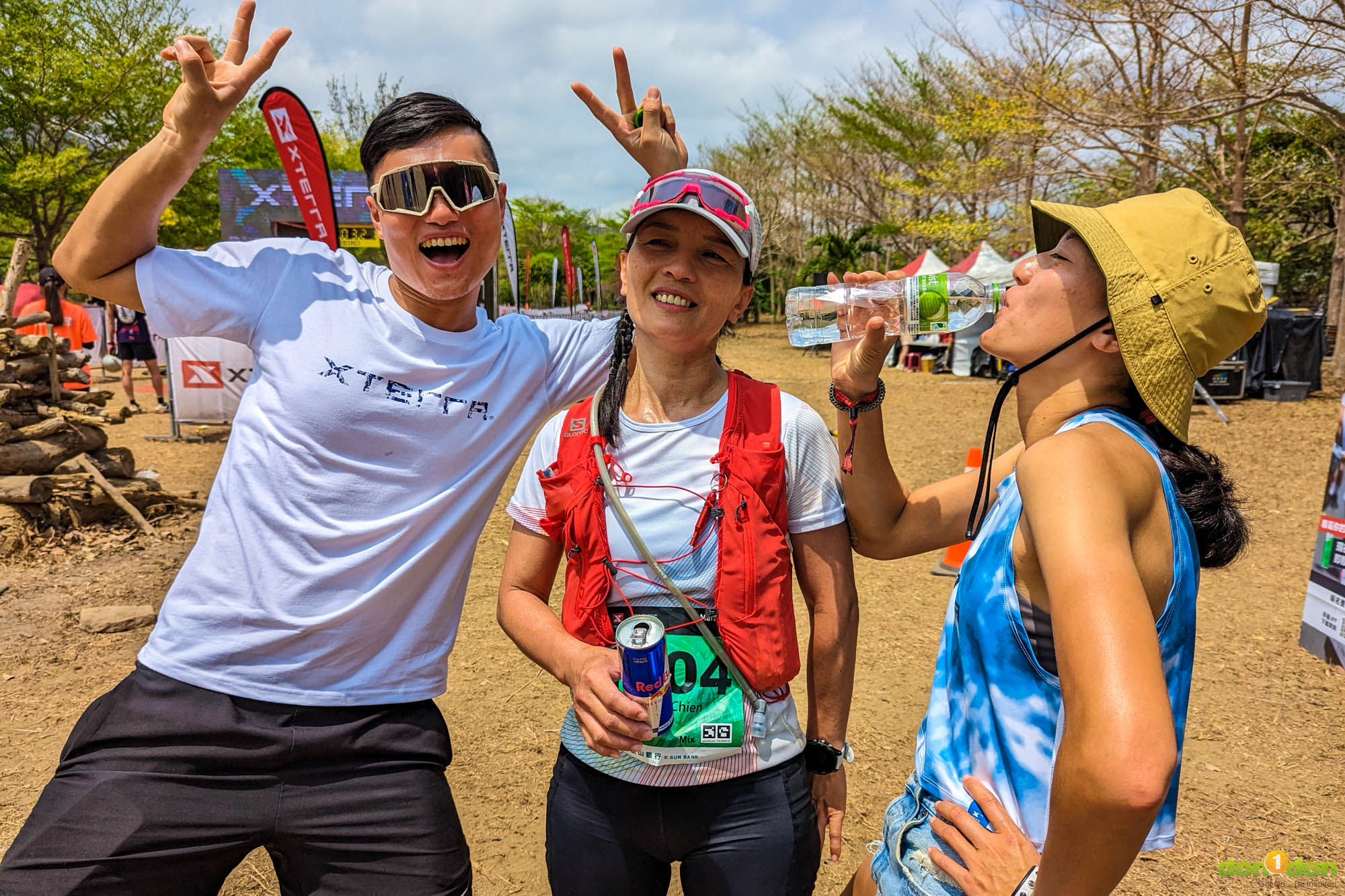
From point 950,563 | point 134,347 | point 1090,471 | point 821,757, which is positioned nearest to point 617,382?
point 821,757

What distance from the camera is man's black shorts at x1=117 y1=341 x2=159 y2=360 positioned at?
42.9 feet

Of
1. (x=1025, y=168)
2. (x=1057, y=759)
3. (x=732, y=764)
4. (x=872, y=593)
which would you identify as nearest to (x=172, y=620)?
(x=732, y=764)

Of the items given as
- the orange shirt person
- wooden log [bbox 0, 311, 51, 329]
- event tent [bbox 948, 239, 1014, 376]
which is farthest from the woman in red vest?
event tent [bbox 948, 239, 1014, 376]

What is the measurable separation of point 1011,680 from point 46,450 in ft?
27.1

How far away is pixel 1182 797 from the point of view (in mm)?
3654

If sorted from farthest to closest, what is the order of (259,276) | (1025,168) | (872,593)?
(1025,168) < (872,593) < (259,276)

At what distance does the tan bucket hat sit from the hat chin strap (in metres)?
0.08

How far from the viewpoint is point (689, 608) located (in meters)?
1.76

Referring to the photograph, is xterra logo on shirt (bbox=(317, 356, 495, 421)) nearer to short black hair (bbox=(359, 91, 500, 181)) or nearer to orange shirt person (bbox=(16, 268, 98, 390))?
short black hair (bbox=(359, 91, 500, 181))

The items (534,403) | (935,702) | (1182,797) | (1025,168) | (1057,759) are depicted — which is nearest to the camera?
(1057,759)

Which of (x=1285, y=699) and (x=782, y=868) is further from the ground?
(x=782, y=868)

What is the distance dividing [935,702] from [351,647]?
4.51ft

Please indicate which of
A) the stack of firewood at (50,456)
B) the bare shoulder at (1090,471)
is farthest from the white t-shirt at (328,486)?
the stack of firewood at (50,456)

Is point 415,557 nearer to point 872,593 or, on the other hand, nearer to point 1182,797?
point 1182,797
